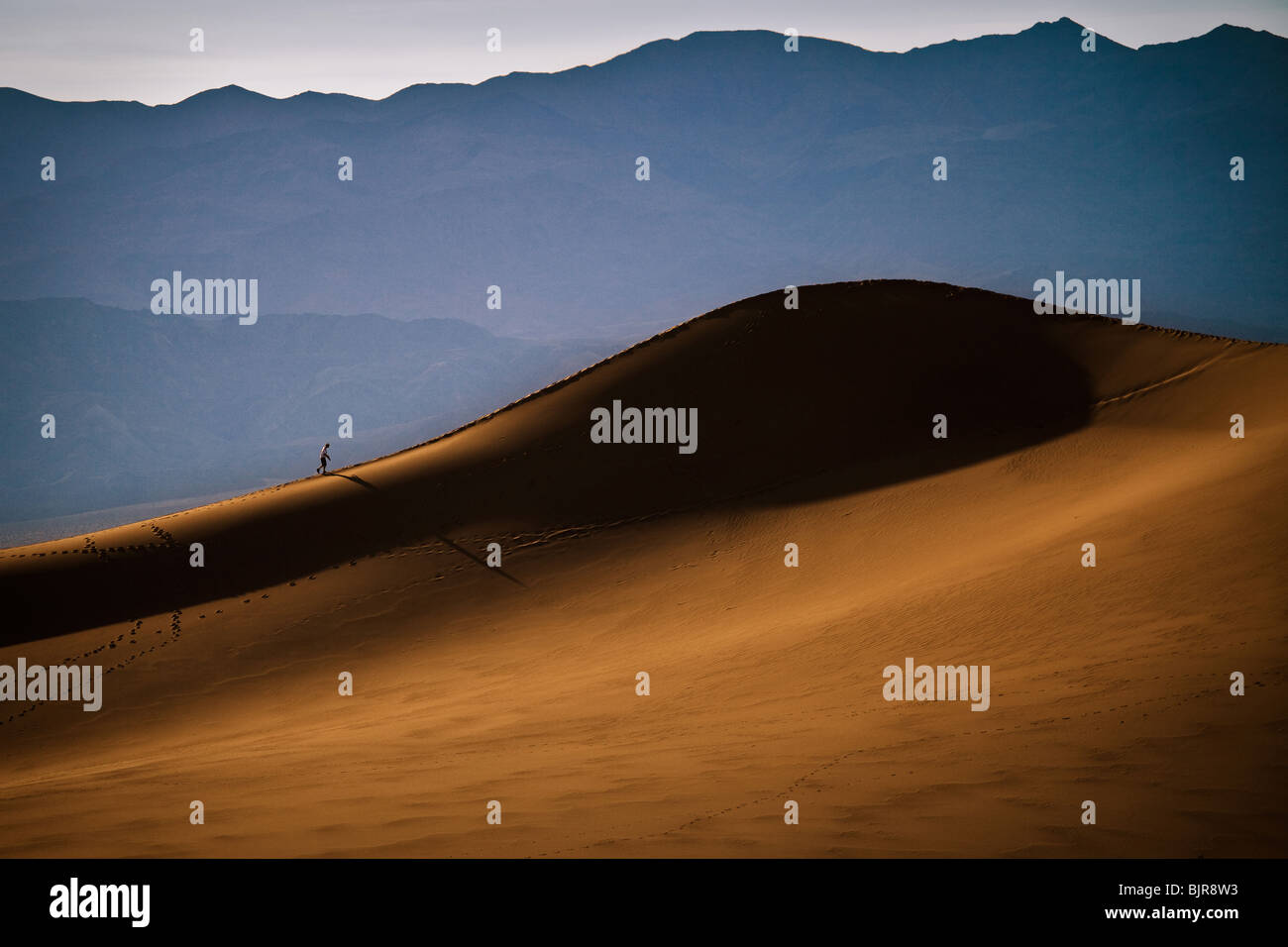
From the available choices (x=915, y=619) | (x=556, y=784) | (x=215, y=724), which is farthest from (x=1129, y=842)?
(x=215, y=724)

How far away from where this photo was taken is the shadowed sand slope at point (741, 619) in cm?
927

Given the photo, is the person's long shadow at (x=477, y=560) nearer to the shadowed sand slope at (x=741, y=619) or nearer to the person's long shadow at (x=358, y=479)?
the shadowed sand slope at (x=741, y=619)

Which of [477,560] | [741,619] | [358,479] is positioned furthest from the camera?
[358,479]

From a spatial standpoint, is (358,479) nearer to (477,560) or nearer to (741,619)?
(477,560)

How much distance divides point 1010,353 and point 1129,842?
21.4 metres

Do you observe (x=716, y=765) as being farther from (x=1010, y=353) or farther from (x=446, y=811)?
(x=1010, y=353)

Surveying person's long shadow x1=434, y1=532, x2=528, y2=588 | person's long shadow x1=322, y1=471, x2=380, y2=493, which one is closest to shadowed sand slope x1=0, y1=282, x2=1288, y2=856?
person's long shadow x1=434, y1=532, x2=528, y2=588

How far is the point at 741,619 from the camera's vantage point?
59.1 ft

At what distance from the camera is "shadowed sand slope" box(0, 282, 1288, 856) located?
30.4ft

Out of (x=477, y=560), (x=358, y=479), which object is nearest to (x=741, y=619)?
(x=477, y=560)

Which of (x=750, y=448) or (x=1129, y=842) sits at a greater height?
(x=750, y=448)
